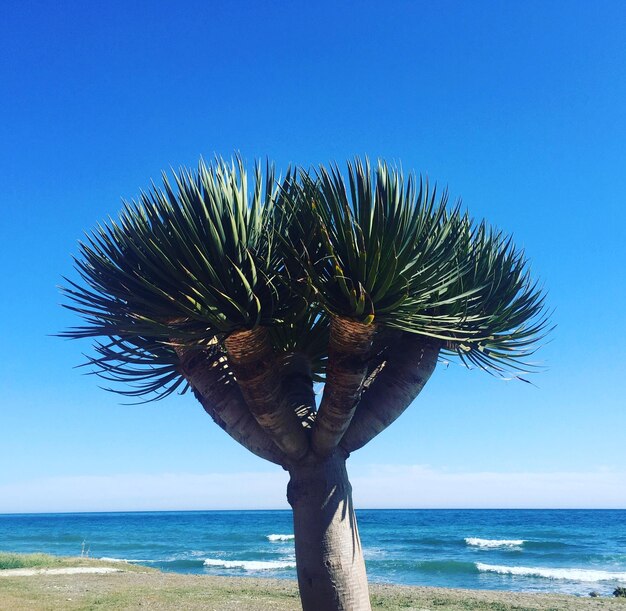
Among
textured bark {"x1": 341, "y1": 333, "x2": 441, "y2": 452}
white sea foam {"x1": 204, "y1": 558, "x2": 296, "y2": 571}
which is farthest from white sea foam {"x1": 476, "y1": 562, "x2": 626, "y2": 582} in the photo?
textured bark {"x1": 341, "y1": 333, "x2": 441, "y2": 452}

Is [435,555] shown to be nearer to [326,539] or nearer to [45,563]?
[45,563]

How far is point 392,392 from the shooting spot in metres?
6.53

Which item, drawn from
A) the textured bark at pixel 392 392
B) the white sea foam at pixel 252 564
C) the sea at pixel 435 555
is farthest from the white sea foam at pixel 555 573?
the textured bark at pixel 392 392

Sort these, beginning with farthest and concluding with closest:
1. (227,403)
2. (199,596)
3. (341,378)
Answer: (199,596) < (227,403) < (341,378)

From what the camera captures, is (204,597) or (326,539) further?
(204,597)

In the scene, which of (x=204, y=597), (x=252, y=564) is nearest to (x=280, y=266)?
(x=204, y=597)

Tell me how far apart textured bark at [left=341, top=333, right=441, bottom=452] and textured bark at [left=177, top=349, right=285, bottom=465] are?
2.60 ft

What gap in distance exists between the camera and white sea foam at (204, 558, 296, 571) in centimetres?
2758

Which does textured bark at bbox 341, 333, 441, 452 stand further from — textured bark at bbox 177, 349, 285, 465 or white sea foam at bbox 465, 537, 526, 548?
white sea foam at bbox 465, 537, 526, 548

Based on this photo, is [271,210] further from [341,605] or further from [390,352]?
[341,605]

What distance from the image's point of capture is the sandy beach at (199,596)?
40.3ft

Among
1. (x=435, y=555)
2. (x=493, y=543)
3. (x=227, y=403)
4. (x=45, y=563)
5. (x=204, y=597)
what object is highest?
(x=227, y=403)

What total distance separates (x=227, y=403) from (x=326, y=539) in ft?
5.10

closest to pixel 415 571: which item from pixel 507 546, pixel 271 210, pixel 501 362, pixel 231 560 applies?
pixel 231 560
